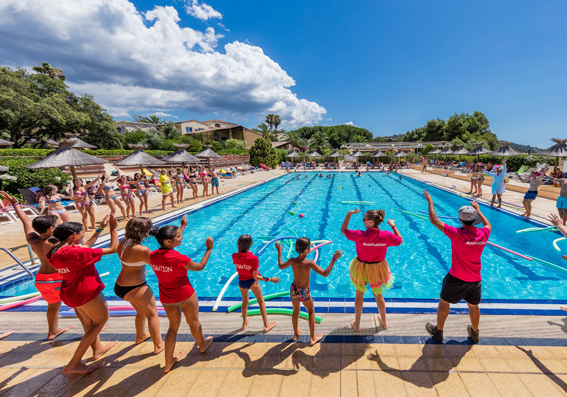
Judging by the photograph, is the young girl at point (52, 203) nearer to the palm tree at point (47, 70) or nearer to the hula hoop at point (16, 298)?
the hula hoop at point (16, 298)

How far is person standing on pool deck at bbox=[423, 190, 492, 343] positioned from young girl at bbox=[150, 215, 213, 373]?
2.57m

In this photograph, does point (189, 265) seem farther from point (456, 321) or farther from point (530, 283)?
point (530, 283)

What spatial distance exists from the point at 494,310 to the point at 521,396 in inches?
69.3

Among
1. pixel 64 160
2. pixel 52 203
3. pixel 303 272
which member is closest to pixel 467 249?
pixel 303 272

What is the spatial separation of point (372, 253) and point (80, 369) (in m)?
3.32

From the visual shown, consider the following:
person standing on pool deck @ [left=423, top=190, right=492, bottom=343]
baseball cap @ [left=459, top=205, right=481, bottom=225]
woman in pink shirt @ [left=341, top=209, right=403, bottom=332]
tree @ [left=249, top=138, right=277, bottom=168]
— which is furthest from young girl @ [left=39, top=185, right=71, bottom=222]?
tree @ [left=249, top=138, right=277, bottom=168]

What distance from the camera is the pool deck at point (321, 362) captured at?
2.20 m

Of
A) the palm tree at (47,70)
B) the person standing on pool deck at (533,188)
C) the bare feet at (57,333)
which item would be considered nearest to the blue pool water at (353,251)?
the person standing on pool deck at (533,188)

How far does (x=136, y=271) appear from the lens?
7.98 feet

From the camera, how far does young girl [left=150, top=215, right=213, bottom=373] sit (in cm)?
222

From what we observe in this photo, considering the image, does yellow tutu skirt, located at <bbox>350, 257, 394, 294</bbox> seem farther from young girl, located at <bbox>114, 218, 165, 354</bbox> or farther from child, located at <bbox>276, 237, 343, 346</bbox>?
young girl, located at <bbox>114, 218, 165, 354</bbox>

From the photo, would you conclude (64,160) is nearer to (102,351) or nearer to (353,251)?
(102,351)

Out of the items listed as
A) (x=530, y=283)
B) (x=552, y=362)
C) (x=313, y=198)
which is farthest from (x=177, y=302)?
(x=313, y=198)

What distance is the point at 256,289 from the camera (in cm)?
294
